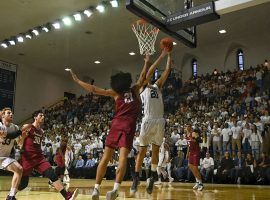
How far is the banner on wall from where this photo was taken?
85.1 feet

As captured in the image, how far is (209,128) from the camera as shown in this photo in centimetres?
1530

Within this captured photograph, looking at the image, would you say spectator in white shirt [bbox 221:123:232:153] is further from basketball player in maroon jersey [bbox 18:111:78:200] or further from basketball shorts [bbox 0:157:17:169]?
basketball shorts [bbox 0:157:17:169]

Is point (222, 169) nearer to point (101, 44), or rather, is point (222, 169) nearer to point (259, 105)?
point (259, 105)

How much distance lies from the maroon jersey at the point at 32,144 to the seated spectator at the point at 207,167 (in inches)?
337

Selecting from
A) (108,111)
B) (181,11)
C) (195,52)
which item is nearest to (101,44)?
(108,111)

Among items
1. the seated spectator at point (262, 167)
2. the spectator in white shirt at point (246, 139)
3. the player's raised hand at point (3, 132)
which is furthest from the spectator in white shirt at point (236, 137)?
the player's raised hand at point (3, 132)

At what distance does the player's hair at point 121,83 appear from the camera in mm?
4938

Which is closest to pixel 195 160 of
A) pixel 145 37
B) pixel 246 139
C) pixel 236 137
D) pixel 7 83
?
pixel 145 37

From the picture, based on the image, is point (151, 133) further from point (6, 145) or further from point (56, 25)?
point (56, 25)

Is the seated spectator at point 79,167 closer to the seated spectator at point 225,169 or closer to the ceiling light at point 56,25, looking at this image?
the ceiling light at point 56,25

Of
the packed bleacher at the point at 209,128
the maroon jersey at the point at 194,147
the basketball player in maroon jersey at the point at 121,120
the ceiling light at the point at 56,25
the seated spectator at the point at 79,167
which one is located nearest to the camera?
the basketball player in maroon jersey at the point at 121,120

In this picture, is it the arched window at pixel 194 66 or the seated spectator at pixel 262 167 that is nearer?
the seated spectator at pixel 262 167

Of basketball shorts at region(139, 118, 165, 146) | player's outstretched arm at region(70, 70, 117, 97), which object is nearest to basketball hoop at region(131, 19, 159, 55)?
basketball shorts at region(139, 118, 165, 146)

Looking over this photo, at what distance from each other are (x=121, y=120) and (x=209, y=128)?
10938 millimetres
